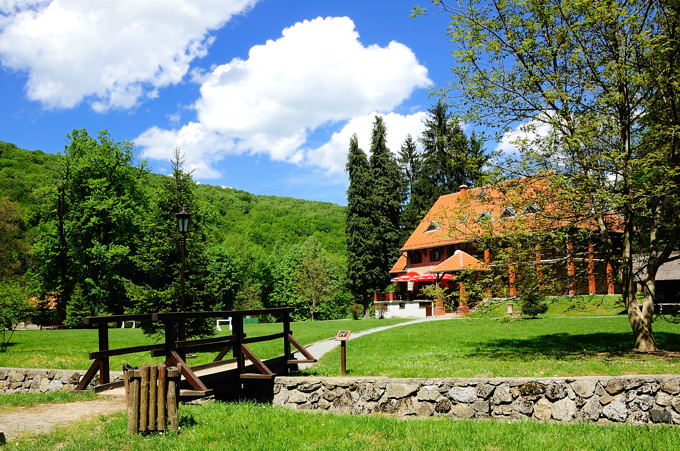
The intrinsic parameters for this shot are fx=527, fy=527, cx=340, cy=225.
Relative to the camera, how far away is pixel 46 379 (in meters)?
11.7

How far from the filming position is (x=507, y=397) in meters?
8.23

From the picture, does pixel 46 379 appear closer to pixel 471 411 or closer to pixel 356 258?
pixel 471 411

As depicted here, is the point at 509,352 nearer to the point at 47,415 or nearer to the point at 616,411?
the point at 616,411

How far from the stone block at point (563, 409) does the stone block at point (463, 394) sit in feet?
3.82

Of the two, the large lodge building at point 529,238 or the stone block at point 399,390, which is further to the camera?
the large lodge building at point 529,238

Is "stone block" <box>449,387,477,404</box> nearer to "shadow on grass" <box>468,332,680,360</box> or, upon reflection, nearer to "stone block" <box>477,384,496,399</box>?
"stone block" <box>477,384,496,399</box>

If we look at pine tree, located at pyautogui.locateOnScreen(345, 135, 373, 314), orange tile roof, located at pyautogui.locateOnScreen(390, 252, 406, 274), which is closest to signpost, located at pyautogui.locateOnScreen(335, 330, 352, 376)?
pine tree, located at pyautogui.locateOnScreen(345, 135, 373, 314)

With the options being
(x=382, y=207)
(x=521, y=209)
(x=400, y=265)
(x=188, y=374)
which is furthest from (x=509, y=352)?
(x=382, y=207)

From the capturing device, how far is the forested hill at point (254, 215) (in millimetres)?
55906

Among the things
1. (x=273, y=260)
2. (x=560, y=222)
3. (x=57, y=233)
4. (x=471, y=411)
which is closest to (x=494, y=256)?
(x=560, y=222)

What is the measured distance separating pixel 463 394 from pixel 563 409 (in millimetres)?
1481

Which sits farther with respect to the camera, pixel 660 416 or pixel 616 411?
pixel 616 411

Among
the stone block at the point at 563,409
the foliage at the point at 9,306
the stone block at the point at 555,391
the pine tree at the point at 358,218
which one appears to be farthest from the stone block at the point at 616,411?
the pine tree at the point at 358,218

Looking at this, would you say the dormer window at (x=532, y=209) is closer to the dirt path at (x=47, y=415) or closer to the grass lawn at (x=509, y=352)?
the grass lawn at (x=509, y=352)
